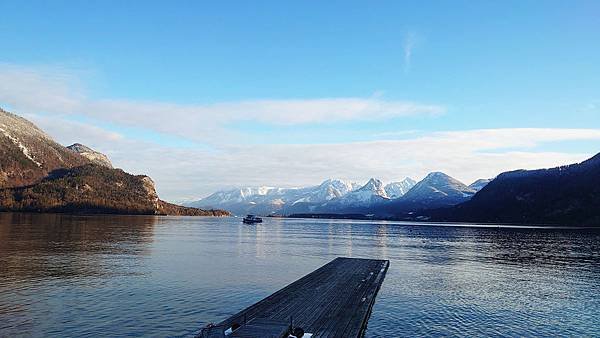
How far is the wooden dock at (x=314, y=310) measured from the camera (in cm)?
3170

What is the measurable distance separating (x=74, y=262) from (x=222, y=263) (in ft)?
72.7

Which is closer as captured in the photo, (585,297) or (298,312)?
(298,312)

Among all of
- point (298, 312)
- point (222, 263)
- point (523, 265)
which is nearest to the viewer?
point (298, 312)

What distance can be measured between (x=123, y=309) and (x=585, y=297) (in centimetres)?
5037

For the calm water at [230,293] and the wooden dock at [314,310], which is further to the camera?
the calm water at [230,293]

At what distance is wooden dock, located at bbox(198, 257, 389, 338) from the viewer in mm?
31703

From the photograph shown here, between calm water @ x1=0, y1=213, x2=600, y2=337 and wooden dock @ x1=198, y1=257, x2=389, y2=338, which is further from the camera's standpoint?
calm water @ x1=0, y1=213, x2=600, y2=337

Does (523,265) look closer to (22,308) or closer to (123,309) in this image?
(123,309)

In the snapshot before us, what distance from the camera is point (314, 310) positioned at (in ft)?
130

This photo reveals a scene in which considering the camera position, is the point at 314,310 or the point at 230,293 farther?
the point at 230,293

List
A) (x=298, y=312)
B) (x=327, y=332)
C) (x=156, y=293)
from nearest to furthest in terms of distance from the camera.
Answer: (x=327, y=332) → (x=298, y=312) → (x=156, y=293)

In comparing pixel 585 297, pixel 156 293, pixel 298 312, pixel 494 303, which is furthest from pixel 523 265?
pixel 156 293

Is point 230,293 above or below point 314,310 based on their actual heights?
below

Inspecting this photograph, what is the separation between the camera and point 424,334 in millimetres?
35469
